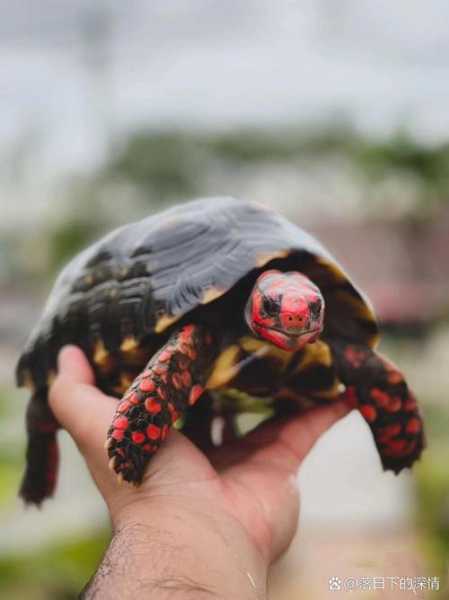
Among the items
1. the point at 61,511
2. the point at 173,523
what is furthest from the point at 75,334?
the point at 61,511

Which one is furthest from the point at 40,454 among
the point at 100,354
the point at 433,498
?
the point at 433,498

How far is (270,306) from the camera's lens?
86cm

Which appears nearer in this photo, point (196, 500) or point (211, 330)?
point (196, 500)

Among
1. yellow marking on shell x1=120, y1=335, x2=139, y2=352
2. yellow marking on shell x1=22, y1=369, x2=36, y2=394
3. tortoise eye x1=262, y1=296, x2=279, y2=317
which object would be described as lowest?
yellow marking on shell x1=22, y1=369, x2=36, y2=394

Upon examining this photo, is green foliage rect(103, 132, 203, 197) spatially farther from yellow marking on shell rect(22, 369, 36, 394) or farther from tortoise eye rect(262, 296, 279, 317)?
tortoise eye rect(262, 296, 279, 317)

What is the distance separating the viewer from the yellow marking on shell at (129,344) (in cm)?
99

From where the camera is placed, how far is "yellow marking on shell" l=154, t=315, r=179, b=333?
96 cm

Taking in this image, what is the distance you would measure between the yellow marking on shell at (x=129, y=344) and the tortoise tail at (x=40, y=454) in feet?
0.63

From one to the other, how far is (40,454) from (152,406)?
1.14 feet

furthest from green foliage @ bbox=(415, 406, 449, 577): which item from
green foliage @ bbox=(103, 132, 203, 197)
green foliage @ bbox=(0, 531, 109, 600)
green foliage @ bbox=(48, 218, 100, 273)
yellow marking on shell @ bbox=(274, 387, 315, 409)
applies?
green foliage @ bbox=(103, 132, 203, 197)

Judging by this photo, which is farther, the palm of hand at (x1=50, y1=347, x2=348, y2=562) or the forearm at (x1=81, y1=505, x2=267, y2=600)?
the palm of hand at (x1=50, y1=347, x2=348, y2=562)

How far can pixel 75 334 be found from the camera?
109 centimetres

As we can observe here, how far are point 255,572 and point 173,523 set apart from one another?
0.09 metres

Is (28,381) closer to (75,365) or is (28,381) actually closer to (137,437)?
(75,365)
